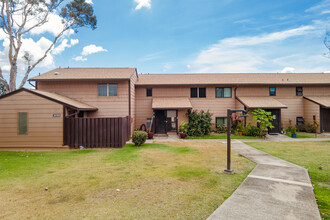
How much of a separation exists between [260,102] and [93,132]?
16.6 m

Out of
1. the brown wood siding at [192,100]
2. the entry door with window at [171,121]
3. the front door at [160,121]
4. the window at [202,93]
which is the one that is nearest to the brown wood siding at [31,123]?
the brown wood siding at [192,100]

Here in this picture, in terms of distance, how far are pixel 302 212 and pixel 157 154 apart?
7227 millimetres

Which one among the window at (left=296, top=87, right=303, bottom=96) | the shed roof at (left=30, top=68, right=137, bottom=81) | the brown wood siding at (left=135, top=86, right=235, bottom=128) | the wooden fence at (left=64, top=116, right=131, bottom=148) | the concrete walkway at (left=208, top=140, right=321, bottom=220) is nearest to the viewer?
the concrete walkway at (left=208, top=140, right=321, bottom=220)

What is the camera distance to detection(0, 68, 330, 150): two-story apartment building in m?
17.0

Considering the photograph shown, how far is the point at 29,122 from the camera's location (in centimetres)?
1202

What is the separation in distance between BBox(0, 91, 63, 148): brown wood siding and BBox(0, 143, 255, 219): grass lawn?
245 centimetres

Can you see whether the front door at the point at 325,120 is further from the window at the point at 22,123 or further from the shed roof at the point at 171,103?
the window at the point at 22,123

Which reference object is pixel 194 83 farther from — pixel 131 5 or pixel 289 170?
pixel 289 170

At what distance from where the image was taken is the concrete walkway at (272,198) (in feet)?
13.5

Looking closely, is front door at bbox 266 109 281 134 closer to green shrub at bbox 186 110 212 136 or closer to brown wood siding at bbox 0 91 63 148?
green shrub at bbox 186 110 212 136

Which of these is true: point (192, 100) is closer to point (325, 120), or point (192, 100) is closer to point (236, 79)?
point (236, 79)

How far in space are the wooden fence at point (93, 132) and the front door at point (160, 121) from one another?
7.12 m

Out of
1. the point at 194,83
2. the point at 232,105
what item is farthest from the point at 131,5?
the point at 232,105

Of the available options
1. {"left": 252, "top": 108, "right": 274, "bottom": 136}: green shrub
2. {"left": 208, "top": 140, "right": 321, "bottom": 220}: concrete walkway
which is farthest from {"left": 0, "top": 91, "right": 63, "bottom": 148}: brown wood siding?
{"left": 252, "top": 108, "right": 274, "bottom": 136}: green shrub
